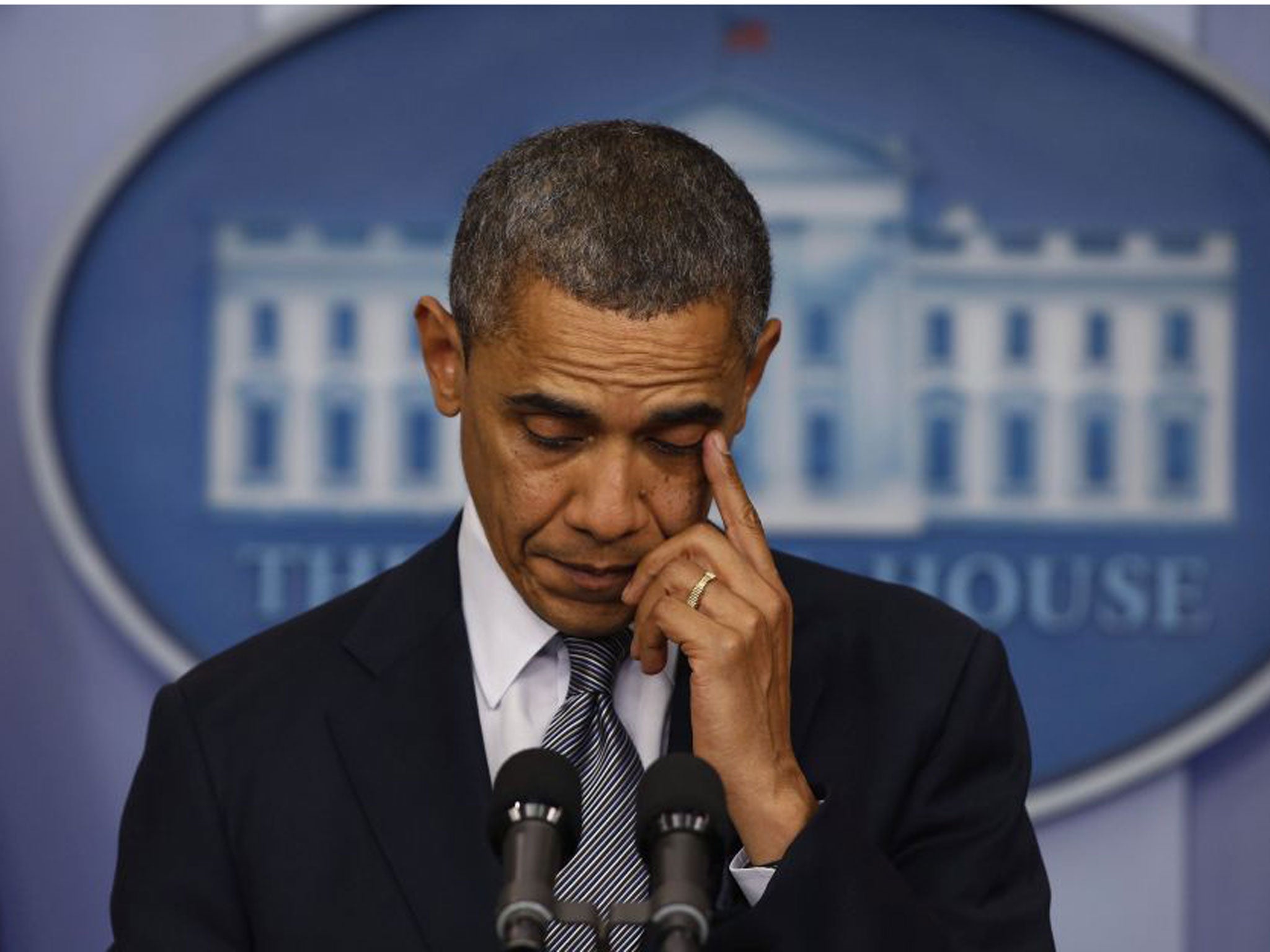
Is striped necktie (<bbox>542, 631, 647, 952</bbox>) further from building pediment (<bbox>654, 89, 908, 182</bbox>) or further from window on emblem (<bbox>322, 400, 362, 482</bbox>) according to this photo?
building pediment (<bbox>654, 89, 908, 182</bbox>)

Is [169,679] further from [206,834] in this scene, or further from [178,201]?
[206,834]

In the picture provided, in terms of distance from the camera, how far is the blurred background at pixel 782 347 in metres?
2.90

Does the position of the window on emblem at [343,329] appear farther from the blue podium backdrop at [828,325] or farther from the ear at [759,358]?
the ear at [759,358]

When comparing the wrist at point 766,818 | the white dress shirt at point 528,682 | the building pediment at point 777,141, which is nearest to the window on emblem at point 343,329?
the building pediment at point 777,141

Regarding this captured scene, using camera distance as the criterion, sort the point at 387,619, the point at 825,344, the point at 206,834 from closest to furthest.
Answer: the point at 206,834, the point at 387,619, the point at 825,344

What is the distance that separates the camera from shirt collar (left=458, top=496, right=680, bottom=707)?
2.03 meters

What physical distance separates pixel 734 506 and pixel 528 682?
0.32 meters

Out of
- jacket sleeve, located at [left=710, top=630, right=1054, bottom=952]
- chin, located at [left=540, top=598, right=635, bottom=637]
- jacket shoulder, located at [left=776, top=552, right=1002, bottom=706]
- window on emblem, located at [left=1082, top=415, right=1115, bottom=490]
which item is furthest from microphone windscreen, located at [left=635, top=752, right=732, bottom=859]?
window on emblem, located at [left=1082, top=415, right=1115, bottom=490]

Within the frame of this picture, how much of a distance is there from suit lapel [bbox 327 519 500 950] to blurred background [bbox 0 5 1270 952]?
33.1 inches

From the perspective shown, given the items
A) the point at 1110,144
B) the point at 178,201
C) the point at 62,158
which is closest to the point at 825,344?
the point at 1110,144

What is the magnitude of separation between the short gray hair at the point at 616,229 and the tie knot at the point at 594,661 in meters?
0.34

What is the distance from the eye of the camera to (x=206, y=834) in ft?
6.33

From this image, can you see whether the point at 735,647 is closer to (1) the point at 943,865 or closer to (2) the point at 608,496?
(2) the point at 608,496

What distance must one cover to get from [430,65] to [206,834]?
146 centimetres
